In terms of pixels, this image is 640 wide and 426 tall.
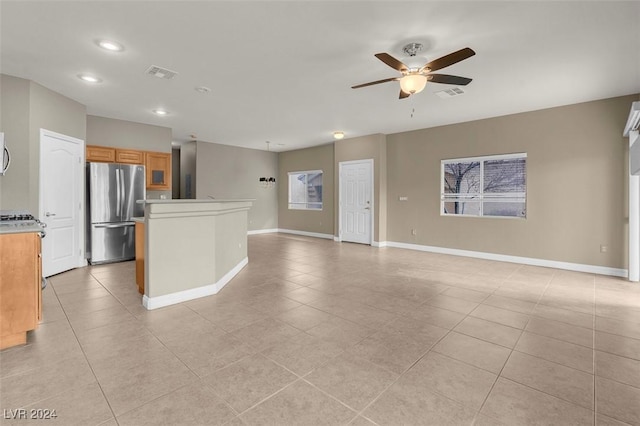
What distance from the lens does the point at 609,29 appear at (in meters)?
2.85

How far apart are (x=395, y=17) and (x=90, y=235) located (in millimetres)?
6014

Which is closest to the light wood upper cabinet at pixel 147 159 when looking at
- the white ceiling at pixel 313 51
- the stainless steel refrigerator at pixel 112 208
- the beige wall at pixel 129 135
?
the beige wall at pixel 129 135

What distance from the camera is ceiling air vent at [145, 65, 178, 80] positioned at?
3737 millimetres

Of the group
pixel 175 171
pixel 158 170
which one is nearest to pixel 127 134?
pixel 158 170

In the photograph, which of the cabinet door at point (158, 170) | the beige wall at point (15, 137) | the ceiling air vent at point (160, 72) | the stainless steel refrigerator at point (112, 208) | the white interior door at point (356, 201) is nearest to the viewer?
the ceiling air vent at point (160, 72)

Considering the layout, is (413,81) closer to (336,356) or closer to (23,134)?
(336,356)

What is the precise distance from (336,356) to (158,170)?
6076 millimetres

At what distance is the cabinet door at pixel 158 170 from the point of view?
21.4 feet

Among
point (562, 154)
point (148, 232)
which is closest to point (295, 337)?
point (148, 232)

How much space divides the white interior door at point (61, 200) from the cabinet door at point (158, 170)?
138cm

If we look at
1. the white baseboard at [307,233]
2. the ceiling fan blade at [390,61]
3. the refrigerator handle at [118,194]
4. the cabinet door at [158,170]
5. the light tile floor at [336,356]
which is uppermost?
the ceiling fan blade at [390,61]

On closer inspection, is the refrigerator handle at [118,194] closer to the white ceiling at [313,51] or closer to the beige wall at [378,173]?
the white ceiling at [313,51]

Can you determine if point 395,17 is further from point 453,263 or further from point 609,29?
point 453,263

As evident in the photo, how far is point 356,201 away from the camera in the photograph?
810 centimetres
